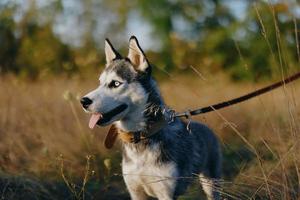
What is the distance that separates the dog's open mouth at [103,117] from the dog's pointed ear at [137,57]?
1.15 feet

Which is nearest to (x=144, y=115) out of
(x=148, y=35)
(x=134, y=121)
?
(x=134, y=121)

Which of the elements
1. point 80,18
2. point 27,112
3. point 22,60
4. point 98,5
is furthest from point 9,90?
point 98,5

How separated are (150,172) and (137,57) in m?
0.87

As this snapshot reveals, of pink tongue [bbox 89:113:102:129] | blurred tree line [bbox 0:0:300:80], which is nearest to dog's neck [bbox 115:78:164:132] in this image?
pink tongue [bbox 89:113:102:129]

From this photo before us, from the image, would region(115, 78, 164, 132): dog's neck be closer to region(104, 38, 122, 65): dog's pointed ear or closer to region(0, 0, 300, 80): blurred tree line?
region(104, 38, 122, 65): dog's pointed ear

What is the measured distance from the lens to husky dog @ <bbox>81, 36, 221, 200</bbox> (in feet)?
14.6

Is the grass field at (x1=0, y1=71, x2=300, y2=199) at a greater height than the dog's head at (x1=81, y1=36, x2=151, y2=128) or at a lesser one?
lesser

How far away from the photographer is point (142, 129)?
4594 millimetres

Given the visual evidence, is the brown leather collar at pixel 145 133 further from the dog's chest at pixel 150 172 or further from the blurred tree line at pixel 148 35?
the blurred tree line at pixel 148 35

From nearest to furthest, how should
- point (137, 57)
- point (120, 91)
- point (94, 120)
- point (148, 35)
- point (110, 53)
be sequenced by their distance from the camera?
point (94, 120) < point (120, 91) < point (137, 57) < point (110, 53) < point (148, 35)

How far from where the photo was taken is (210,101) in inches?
395

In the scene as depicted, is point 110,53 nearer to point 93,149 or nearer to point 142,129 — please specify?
point 142,129

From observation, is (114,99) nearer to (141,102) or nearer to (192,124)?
(141,102)

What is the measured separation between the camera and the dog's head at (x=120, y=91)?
4.40 meters
